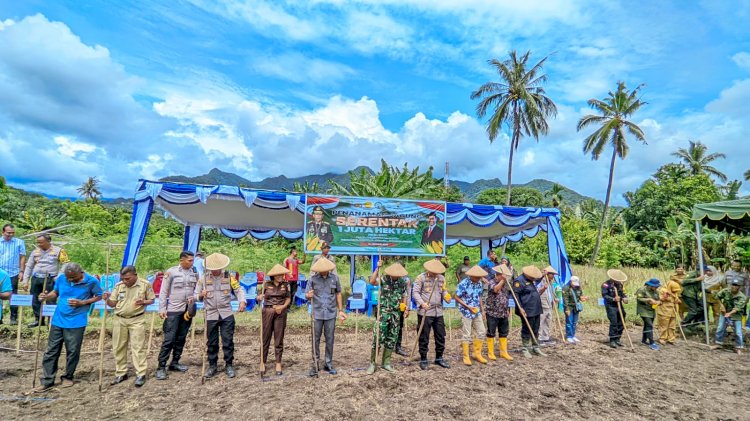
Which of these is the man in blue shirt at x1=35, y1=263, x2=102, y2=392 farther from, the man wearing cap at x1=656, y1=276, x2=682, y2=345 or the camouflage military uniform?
the man wearing cap at x1=656, y1=276, x2=682, y2=345

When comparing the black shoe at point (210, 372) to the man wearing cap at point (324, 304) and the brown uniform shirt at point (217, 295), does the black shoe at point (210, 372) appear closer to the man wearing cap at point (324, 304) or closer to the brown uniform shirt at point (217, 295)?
the brown uniform shirt at point (217, 295)

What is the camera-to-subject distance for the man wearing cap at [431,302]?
→ 19.9 ft

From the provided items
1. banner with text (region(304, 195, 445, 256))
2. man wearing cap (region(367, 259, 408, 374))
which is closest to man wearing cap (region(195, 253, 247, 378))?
man wearing cap (region(367, 259, 408, 374))

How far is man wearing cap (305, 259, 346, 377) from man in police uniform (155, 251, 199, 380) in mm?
1648

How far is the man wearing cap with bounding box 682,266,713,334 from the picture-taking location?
902 centimetres

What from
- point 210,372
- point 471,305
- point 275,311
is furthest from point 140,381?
point 471,305

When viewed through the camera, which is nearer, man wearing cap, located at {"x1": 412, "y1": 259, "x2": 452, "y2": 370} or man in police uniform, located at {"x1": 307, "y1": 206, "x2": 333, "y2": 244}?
man wearing cap, located at {"x1": 412, "y1": 259, "x2": 452, "y2": 370}

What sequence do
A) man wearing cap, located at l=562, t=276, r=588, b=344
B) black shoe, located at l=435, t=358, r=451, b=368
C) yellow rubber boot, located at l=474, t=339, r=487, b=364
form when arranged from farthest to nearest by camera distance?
man wearing cap, located at l=562, t=276, r=588, b=344, yellow rubber boot, located at l=474, t=339, r=487, b=364, black shoe, located at l=435, t=358, r=451, b=368

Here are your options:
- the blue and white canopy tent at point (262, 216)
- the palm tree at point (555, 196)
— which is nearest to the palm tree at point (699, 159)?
the palm tree at point (555, 196)

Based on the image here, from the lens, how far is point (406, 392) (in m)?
5.13

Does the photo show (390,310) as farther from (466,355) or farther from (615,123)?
(615,123)

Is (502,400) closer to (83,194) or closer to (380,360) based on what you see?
(380,360)

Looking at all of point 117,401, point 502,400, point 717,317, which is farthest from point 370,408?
point 717,317

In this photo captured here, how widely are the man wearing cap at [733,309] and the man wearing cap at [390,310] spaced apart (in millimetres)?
6677
